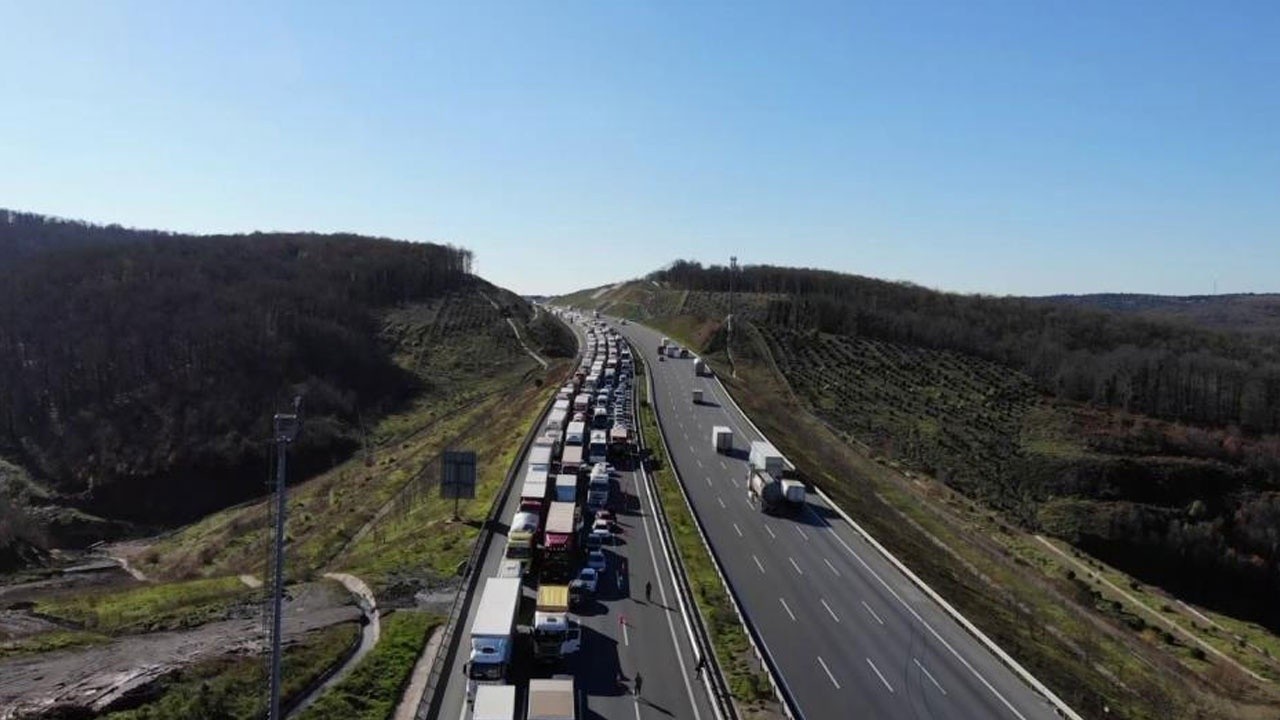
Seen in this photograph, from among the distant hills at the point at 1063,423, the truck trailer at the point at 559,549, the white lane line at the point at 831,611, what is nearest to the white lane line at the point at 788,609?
the white lane line at the point at 831,611

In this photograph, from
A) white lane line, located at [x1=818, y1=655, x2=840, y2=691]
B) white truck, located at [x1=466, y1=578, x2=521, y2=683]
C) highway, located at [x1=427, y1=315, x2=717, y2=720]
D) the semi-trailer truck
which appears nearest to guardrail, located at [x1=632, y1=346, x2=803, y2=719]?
white lane line, located at [x1=818, y1=655, x2=840, y2=691]

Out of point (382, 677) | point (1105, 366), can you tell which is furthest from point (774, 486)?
point (1105, 366)

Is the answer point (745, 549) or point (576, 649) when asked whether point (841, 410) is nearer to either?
point (745, 549)

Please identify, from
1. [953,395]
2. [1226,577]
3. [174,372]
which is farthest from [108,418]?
[1226,577]

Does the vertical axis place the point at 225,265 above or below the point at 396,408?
above

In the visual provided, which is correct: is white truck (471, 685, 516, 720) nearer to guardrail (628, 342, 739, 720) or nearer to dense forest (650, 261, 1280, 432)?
guardrail (628, 342, 739, 720)
